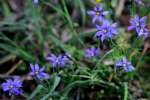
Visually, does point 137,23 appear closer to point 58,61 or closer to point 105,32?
point 105,32

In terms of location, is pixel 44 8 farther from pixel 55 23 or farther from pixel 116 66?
pixel 116 66

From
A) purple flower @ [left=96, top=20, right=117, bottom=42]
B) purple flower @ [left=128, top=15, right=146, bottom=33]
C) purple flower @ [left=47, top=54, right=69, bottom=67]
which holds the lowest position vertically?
purple flower @ [left=47, top=54, right=69, bottom=67]

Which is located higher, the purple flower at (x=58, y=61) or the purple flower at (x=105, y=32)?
the purple flower at (x=105, y=32)

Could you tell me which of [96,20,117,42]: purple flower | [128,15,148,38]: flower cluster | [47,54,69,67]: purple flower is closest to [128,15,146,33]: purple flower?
[128,15,148,38]: flower cluster

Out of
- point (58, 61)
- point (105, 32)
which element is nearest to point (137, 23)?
point (105, 32)

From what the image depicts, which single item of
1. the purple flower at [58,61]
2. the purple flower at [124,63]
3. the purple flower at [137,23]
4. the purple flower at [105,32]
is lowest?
the purple flower at [124,63]

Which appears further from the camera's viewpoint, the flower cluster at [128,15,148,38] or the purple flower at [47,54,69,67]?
the purple flower at [47,54,69,67]

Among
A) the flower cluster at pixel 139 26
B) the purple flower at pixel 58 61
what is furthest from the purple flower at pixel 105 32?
the purple flower at pixel 58 61

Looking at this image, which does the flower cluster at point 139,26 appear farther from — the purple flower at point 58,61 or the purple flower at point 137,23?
the purple flower at point 58,61

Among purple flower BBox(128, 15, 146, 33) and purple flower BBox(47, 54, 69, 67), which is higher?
purple flower BBox(128, 15, 146, 33)

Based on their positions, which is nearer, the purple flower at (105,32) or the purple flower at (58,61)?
the purple flower at (105,32)

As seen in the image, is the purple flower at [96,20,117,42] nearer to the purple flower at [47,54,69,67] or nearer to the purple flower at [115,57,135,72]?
the purple flower at [115,57,135,72]

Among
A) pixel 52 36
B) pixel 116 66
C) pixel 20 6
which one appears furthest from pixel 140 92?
pixel 20 6
